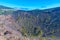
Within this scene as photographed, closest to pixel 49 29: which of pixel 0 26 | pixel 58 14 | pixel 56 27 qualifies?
pixel 56 27

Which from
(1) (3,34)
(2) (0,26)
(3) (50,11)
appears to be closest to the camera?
(1) (3,34)

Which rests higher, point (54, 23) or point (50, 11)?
point (50, 11)

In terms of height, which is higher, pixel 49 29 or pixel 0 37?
pixel 0 37

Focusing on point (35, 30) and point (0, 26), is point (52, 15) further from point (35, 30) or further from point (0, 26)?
point (0, 26)

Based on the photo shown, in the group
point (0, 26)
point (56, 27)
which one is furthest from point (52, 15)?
point (0, 26)

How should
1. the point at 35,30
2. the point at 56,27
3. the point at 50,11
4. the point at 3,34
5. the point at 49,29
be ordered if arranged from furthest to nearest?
the point at 50,11
the point at 56,27
the point at 49,29
the point at 35,30
the point at 3,34

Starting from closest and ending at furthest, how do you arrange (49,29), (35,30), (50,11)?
(35,30) < (49,29) < (50,11)

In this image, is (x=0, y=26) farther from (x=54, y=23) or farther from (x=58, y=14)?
(x=58, y=14)

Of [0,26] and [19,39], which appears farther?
[0,26]

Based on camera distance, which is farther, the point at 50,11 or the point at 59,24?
the point at 50,11
